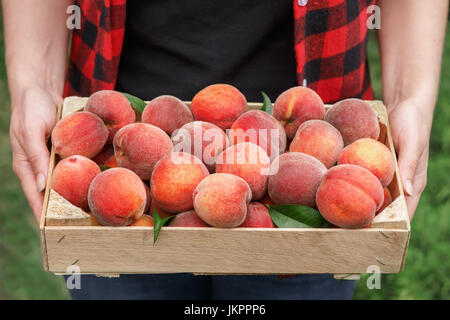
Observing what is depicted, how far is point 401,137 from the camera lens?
1.20 metres

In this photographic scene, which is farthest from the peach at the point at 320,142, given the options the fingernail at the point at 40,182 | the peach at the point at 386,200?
the fingernail at the point at 40,182

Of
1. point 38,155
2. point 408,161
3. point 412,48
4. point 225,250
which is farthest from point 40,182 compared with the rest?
point 412,48

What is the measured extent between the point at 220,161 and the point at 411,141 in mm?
425

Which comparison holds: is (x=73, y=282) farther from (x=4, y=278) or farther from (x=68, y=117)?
(x=4, y=278)

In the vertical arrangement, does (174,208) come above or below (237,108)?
below

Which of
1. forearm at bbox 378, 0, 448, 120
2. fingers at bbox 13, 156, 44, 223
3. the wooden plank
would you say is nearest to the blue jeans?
fingers at bbox 13, 156, 44, 223

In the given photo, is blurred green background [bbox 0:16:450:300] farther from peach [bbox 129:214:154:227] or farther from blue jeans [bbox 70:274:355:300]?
peach [bbox 129:214:154:227]

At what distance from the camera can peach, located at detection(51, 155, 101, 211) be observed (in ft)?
3.38

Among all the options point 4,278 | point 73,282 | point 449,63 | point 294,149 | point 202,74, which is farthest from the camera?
point 449,63

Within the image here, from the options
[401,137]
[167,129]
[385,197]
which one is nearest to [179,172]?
[167,129]

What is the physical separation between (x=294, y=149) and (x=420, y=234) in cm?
141

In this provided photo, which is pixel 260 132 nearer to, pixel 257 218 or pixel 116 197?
pixel 257 218

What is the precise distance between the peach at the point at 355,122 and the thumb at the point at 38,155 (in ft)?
1.95

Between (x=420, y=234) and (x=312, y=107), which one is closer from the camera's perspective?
A: (x=312, y=107)
